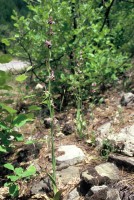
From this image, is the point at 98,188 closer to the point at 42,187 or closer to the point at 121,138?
the point at 42,187

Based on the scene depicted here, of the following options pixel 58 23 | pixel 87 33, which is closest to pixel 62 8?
pixel 58 23

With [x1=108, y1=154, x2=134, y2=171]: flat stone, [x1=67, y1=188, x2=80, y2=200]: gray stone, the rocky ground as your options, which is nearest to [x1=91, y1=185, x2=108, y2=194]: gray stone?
the rocky ground

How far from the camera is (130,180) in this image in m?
2.48

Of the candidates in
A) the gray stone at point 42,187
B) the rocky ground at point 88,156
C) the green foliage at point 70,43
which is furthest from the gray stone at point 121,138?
the green foliage at point 70,43

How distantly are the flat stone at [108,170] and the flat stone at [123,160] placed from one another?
0.20 feet

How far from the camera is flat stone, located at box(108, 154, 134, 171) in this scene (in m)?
2.64

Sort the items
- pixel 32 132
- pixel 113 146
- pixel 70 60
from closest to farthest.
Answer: pixel 113 146 < pixel 32 132 < pixel 70 60

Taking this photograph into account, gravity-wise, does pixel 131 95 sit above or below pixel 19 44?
below

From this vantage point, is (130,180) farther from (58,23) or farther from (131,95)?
(58,23)

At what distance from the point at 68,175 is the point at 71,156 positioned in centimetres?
30

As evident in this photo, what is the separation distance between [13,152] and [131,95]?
1811mm

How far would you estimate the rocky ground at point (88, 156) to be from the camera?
249 cm

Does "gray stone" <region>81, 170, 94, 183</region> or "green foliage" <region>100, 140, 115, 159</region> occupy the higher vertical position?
"green foliage" <region>100, 140, 115, 159</region>

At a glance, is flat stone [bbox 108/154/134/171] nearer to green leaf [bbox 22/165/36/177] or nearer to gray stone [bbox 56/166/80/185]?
gray stone [bbox 56/166/80/185]
